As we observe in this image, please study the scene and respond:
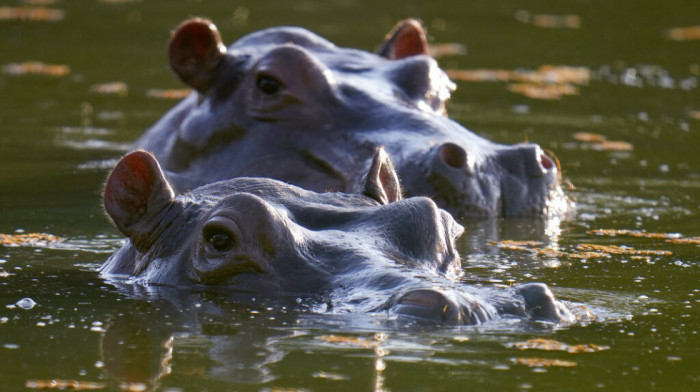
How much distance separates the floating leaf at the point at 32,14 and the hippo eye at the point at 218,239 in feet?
48.6

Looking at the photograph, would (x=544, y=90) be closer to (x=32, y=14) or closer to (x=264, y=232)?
(x=32, y=14)

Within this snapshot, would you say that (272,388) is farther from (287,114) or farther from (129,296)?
(287,114)

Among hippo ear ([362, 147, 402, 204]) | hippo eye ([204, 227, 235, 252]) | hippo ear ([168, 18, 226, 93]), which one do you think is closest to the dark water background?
hippo eye ([204, 227, 235, 252])

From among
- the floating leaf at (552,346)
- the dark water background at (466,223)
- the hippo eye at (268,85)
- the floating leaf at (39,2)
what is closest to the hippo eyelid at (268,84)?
the hippo eye at (268,85)

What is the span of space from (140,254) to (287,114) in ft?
10.2

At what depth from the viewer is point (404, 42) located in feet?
38.3

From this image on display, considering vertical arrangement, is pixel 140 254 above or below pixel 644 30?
below

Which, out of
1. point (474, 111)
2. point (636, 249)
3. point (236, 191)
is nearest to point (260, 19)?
point (474, 111)

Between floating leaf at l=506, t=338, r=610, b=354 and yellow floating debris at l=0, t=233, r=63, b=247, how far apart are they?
11.9 feet

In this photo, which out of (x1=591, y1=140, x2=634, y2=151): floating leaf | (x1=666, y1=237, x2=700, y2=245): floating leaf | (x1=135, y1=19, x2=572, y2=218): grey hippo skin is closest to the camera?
(x1=666, y1=237, x2=700, y2=245): floating leaf

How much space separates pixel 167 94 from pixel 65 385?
10.8m

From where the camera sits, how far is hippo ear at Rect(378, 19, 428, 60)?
37.9 feet

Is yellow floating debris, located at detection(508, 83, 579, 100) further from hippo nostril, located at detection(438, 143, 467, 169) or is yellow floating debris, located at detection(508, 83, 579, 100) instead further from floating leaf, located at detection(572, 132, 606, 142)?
hippo nostril, located at detection(438, 143, 467, 169)

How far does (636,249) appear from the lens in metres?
8.32
